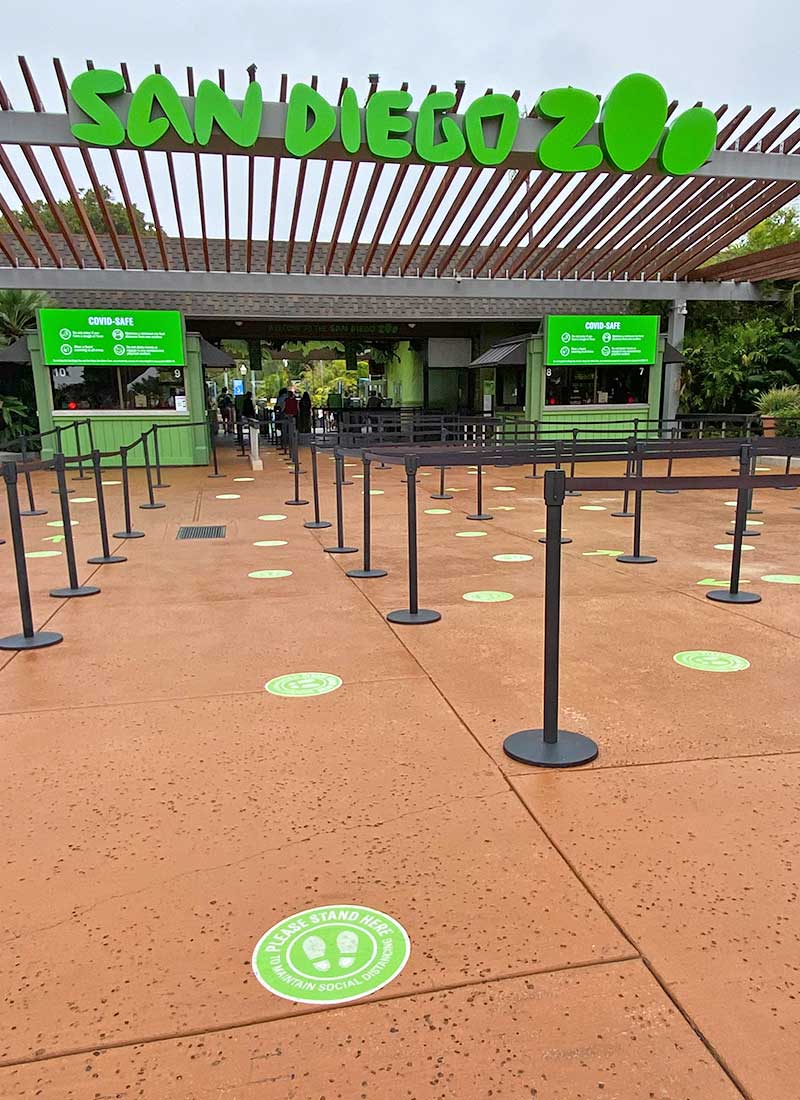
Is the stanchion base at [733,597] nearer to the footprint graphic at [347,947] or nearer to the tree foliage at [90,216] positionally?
the footprint graphic at [347,947]

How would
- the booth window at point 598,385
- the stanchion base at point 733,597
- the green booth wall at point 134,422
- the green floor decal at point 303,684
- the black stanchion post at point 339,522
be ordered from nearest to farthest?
the green floor decal at point 303,684
the stanchion base at point 733,597
the black stanchion post at point 339,522
the green booth wall at point 134,422
the booth window at point 598,385

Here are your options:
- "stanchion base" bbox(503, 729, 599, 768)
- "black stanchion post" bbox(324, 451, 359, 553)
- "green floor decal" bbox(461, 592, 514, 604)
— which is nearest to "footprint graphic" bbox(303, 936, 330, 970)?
"stanchion base" bbox(503, 729, 599, 768)

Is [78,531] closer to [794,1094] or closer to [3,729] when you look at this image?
[3,729]

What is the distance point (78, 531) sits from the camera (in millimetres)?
9008

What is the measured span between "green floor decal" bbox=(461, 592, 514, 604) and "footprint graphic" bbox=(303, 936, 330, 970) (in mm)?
3684

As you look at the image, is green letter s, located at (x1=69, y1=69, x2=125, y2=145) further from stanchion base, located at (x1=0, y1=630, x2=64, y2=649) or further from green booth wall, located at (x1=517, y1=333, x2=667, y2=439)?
green booth wall, located at (x1=517, y1=333, x2=667, y2=439)

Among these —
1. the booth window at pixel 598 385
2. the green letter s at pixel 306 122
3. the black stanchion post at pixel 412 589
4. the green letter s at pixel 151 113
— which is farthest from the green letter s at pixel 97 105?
the booth window at pixel 598 385

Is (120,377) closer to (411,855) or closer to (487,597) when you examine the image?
(487,597)

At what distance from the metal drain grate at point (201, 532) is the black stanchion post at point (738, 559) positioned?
534 cm

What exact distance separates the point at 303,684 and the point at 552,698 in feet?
4.73

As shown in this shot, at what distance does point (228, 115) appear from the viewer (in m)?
10.4

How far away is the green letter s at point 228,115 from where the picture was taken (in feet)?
33.8

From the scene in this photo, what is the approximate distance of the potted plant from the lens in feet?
54.1

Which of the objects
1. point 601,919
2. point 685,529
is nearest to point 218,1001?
point 601,919
